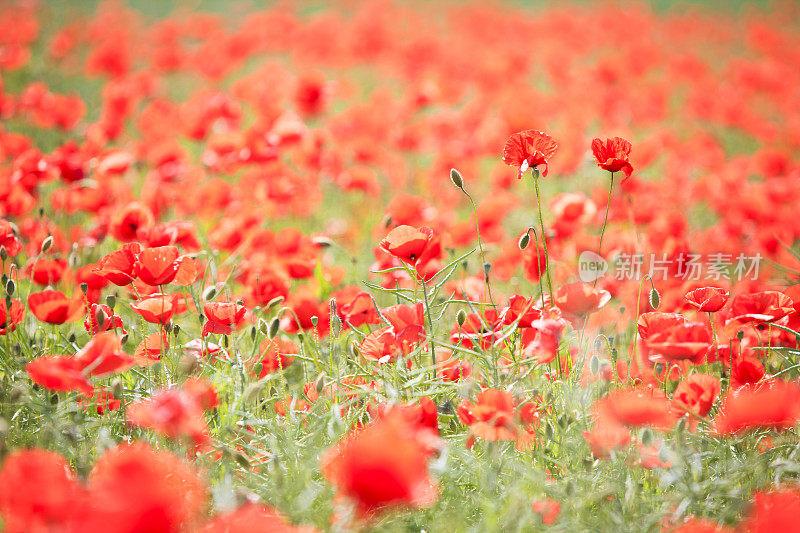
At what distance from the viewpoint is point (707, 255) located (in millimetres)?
2916

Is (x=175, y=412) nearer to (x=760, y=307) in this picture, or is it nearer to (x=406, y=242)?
(x=406, y=242)

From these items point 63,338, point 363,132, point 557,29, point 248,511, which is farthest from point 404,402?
point 557,29

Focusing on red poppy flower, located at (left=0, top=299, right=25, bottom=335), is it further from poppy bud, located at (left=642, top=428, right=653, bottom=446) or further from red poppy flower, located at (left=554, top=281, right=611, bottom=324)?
poppy bud, located at (left=642, top=428, right=653, bottom=446)

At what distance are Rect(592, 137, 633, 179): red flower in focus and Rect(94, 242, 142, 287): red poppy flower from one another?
1.20m

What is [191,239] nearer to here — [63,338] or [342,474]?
[63,338]

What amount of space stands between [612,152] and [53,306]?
146cm

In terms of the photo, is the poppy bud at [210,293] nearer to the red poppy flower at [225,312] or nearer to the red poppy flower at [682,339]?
the red poppy flower at [225,312]

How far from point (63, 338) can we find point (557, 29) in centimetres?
667

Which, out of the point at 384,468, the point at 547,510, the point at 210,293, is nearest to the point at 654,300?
the point at 547,510

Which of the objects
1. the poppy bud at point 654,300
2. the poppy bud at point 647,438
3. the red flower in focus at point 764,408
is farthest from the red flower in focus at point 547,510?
the poppy bud at point 654,300

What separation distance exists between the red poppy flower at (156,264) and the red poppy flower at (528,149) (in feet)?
2.85

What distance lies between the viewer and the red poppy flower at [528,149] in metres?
1.79

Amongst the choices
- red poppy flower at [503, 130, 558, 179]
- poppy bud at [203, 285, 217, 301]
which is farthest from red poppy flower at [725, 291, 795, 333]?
poppy bud at [203, 285, 217, 301]

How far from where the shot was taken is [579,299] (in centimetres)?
167
